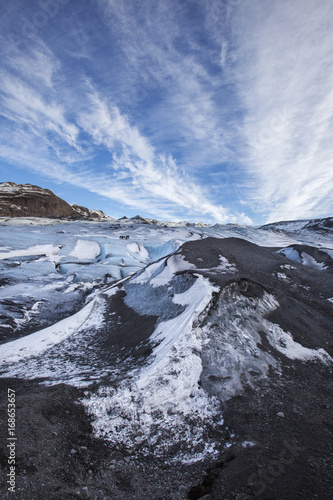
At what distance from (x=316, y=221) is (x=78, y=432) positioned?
7356cm

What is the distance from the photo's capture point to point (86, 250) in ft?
88.9

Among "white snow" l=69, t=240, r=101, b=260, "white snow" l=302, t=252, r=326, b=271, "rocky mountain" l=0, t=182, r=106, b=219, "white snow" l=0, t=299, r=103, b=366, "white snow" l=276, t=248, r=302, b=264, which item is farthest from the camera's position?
"rocky mountain" l=0, t=182, r=106, b=219

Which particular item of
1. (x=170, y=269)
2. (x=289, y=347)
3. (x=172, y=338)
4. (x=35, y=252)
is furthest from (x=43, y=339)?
(x=35, y=252)

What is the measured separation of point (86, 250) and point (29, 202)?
5747 cm

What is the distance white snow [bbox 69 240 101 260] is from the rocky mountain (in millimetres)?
37434

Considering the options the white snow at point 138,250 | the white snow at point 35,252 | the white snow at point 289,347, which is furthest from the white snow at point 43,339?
the white snow at point 138,250

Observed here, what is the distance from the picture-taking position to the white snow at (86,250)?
25.1 m

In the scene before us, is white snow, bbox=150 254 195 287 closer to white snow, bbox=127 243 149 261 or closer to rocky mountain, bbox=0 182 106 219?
white snow, bbox=127 243 149 261

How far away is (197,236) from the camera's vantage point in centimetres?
3772

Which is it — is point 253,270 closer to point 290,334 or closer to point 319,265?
point 290,334

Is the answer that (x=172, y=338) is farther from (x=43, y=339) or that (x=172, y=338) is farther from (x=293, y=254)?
(x=293, y=254)

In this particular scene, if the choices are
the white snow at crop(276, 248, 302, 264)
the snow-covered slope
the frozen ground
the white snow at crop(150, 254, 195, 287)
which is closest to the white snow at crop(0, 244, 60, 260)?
the snow-covered slope

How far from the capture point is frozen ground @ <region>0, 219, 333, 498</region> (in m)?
4.20

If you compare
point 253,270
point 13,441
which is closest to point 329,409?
point 13,441
